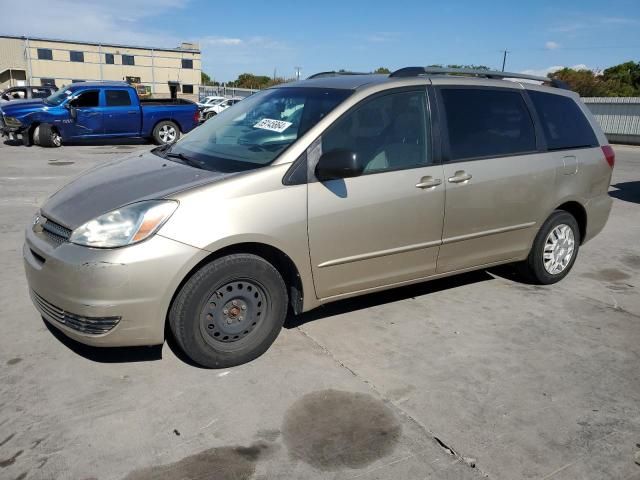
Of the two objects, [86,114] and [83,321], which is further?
[86,114]

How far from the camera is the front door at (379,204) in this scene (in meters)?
3.61

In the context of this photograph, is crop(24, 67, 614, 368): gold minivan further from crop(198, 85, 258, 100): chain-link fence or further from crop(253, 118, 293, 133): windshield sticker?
crop(198, 85, 258, 100): chain-link fence

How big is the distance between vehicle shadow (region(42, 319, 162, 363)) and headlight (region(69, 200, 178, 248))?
86 centimetres

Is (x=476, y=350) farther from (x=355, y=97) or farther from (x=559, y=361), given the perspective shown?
(x=355, y=97)

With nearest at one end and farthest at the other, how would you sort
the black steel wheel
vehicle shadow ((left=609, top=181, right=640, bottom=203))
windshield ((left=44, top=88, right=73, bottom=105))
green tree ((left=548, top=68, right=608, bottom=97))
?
the black steel wheel → vehicle shadow ((left=609, top=181, right=640, bottom=203)) → windshield ((left=44, top=88, right=73, bottom=105)) → green tree ((left=548, top=68, right=608, bottom=97))

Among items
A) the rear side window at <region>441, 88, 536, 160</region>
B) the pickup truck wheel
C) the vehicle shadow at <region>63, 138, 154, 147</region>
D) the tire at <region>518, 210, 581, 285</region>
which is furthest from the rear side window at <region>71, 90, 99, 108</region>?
the tire at <region>518, 210, 581, 285</region>

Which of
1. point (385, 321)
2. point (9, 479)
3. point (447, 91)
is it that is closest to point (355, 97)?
point (447, 91)

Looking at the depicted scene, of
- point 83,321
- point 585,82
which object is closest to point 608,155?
point 83,321

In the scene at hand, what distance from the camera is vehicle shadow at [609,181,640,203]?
34.0 ft

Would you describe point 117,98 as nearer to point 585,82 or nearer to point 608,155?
point 608,155

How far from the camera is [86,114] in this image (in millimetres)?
15398

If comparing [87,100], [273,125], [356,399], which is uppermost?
[87,100]

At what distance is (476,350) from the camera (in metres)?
3.85

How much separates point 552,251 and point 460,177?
1.51 metres
